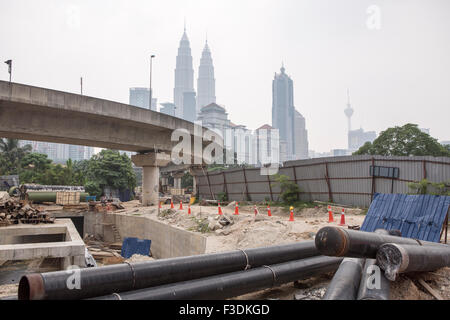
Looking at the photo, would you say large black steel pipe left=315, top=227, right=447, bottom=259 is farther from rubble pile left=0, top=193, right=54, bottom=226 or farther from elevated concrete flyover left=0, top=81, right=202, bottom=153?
rubble pile left=0, top=193, right=54, bottom=226

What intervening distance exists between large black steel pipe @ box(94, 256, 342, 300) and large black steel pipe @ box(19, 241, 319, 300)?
0.10m

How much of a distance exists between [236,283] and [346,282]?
1.61 metres

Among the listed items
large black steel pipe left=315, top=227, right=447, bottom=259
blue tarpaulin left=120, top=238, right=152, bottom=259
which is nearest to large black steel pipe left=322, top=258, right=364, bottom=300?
large black steel pipe left=315, top=227, right=447, bottom=259

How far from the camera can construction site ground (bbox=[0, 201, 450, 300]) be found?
4.68 m

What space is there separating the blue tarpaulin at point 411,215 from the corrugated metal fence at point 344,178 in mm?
6168

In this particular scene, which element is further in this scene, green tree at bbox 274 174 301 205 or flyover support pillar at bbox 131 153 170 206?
flyover support pillar at bbox 131 153 170 206

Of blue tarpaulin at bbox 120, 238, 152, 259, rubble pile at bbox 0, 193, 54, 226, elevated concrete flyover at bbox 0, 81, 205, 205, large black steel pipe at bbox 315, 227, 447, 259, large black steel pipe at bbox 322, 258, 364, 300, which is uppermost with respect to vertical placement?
elevated concrete flyover at bbox 0, 81, 205, 205

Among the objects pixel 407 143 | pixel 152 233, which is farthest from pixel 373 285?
pixel 407 143

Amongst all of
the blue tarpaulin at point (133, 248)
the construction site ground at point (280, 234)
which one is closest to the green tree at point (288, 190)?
the construction site ground at point (280, 234)

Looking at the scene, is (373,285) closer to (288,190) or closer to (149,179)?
(288,190)

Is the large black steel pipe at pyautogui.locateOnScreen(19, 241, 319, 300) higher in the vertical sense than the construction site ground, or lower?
higher
